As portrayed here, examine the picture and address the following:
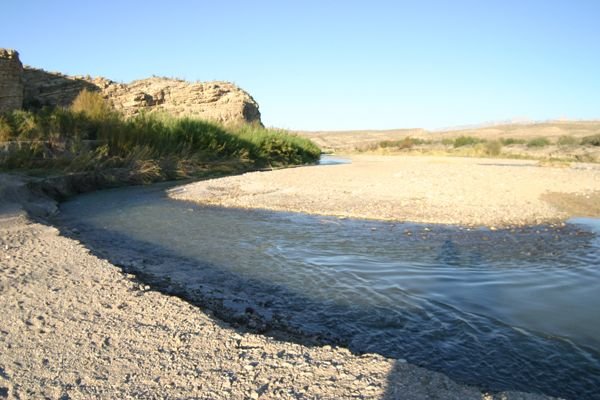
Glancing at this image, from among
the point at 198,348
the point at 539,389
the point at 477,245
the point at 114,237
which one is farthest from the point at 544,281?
the point at 114,237

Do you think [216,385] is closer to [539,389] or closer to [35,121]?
[539,389]

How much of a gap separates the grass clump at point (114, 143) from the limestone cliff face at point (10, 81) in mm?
6346

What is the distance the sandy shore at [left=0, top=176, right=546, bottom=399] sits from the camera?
1987mm

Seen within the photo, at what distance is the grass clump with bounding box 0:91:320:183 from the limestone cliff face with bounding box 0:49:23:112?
250 inches

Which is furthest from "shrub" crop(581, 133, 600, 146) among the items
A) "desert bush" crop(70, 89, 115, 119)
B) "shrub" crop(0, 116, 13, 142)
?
"shrub" crop(0, 116, 13, 142)

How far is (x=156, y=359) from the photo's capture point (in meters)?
2.25

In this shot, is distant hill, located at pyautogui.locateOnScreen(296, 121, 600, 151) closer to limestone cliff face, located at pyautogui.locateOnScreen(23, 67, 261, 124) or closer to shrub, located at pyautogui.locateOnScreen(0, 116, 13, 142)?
limestone cliff face, located at pyautogui.locateOnScreen(23, 67, 261, 124)

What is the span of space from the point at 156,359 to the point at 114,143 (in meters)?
12.2

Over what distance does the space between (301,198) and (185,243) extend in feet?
12.5

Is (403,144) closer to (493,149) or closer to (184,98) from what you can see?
(493,149)

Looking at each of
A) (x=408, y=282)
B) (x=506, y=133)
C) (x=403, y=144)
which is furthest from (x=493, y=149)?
(x=506, y=133)

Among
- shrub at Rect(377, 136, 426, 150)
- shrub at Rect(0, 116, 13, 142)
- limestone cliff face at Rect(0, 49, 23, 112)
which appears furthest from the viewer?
shrub at Rect(377, 136, 426, 150)

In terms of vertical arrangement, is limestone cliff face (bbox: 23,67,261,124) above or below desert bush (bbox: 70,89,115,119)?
above

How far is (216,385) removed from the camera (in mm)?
2025
